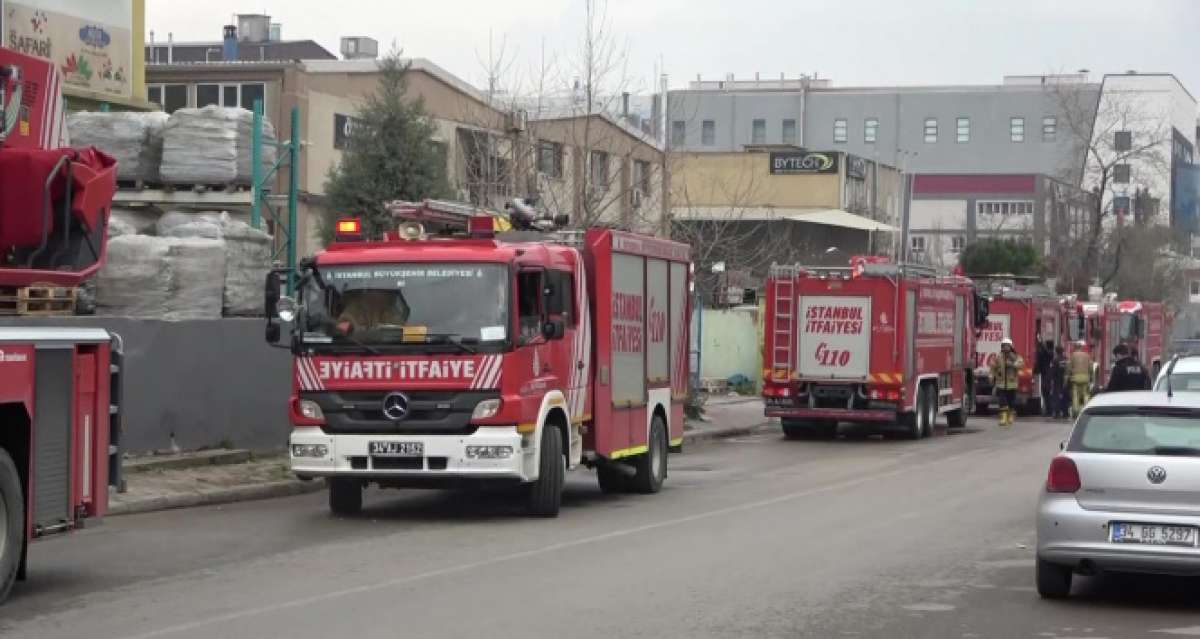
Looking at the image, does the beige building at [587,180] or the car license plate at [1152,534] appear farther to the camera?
the beige building at [587,180]

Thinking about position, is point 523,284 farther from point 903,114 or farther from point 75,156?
point 903,114

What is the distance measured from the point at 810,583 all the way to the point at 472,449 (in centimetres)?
441

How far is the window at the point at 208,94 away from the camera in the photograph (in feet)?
154

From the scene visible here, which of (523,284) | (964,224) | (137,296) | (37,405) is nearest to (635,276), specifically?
(523,284)

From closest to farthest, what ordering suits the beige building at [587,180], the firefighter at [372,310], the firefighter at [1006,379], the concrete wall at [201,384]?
the firefighter at [372,310] < the concrete wall at [201,384] < the beige building at [587,180] < the firefighter at [1006,379]

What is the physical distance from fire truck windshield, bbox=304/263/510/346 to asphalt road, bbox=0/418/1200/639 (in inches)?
69.7

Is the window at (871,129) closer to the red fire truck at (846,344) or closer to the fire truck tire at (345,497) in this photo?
the red fire truck at (846,344)

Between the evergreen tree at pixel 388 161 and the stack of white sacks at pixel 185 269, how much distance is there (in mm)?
13852

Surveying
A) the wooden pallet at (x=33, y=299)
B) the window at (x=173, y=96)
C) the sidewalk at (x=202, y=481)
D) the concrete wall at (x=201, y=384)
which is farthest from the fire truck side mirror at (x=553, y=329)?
the window at (x=173, y=96)

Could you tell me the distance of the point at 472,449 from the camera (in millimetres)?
15445

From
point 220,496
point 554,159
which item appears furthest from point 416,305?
point 554,159

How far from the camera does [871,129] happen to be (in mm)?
107250

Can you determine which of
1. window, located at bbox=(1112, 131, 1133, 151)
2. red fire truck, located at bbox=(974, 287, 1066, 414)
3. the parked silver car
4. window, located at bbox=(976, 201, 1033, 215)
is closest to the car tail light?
the parked silver car

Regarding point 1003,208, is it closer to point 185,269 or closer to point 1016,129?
point 1016,129
